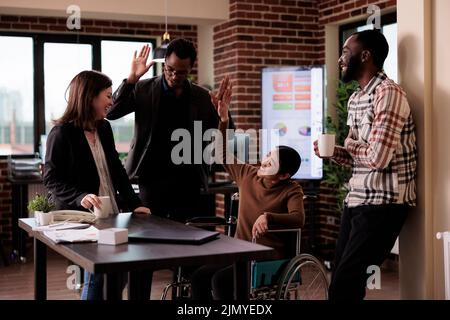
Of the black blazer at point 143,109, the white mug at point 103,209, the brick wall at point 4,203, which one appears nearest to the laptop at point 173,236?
the white mug at point 103,209

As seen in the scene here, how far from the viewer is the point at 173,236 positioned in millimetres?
2598

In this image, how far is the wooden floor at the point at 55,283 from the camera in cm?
504

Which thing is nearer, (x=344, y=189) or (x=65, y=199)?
(x=65, y=199)

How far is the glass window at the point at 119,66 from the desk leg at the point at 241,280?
215 inches

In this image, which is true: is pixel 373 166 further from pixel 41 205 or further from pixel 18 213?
pixel 18 213

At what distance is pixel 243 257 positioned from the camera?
7.84ft

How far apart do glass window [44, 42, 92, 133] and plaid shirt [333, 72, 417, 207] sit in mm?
5068

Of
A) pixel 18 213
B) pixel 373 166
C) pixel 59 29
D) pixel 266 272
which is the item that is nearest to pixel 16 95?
pixel 59 29

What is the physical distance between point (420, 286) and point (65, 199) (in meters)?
1.68

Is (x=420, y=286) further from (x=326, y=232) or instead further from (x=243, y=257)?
(x=326, y=232)

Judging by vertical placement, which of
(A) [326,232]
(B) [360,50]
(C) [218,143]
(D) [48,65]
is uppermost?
(D) [48,65]

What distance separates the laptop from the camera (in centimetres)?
252

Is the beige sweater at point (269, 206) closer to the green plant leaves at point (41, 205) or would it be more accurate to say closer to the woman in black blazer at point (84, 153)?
the woman in black blazer at point (84, 153)

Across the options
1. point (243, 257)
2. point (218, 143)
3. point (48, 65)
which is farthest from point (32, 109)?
point (243, 257)
